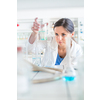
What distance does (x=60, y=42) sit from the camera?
0.63 m

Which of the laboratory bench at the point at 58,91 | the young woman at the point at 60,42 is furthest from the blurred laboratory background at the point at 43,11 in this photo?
the laboratory bench at the point at 58,91

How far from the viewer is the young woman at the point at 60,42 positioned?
1.96 feet

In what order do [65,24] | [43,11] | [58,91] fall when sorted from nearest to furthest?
[58,91], [65,24], [43,11]

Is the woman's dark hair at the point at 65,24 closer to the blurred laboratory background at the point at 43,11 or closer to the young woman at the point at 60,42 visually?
the young woman at the point at 60,42

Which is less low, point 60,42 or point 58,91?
point 60,42

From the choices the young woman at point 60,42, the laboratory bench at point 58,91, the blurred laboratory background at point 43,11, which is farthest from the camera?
the blurred laboratory background at point 43,11

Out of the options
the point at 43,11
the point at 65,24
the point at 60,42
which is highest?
the point at 43,11

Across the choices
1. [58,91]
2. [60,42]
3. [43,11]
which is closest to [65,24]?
[60,42]

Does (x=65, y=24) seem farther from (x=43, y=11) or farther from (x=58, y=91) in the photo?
(x=43, y=11)

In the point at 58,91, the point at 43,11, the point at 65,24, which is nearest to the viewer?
the point at 58,91

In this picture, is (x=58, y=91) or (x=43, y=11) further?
(x=43, y=11)
